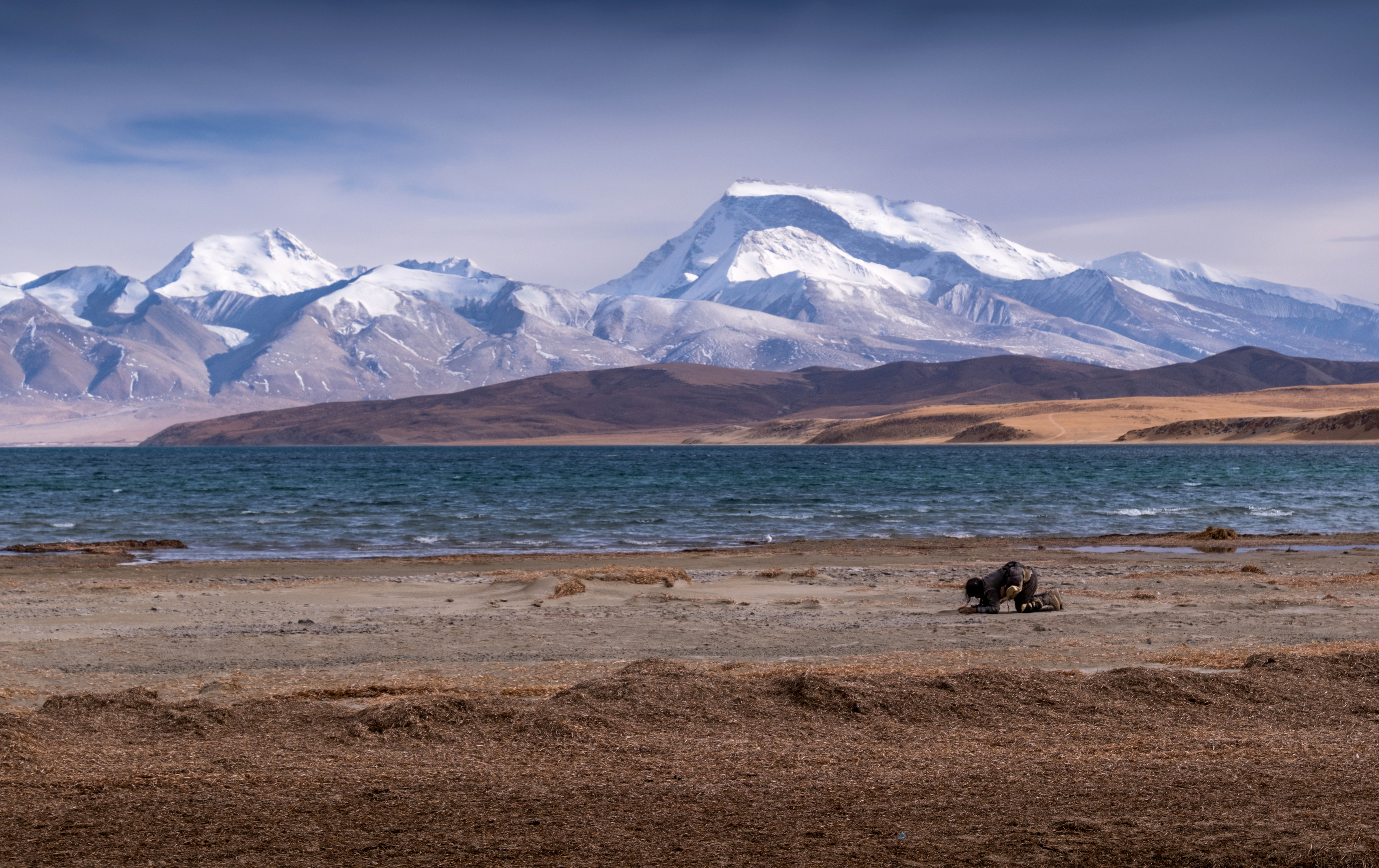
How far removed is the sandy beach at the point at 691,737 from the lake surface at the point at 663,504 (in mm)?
21130

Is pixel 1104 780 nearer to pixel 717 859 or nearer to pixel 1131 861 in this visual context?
pixel 1131 861

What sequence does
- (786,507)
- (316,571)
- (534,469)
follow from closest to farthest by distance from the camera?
1. (316,571)
2. (786,507)
3. (534,469)

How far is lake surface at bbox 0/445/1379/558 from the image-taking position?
138ft

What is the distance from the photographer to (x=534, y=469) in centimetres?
11431

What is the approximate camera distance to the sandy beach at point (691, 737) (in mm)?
7145

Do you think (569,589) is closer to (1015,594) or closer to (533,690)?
(1015,594)

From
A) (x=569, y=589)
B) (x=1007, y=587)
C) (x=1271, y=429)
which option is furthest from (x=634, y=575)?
(x=1271, y=429)

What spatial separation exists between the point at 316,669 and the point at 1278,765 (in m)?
10.4

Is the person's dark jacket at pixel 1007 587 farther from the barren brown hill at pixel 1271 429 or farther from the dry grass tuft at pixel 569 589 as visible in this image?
the barren brown hill at pixel 1271 429

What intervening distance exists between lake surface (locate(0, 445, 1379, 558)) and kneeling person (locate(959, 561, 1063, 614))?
62.6 feet

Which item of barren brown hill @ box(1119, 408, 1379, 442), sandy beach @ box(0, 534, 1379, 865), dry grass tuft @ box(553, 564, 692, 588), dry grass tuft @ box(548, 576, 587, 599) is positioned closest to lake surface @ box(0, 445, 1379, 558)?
dry grass tuft @ box(553, 564, 692, 588)

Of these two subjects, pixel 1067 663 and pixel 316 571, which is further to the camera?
pixel 316 571

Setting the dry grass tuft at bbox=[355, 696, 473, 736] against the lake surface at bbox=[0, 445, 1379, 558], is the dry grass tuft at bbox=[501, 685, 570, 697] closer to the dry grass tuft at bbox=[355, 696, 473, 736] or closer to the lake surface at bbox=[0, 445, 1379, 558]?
the dry grass tuft at bbox=[355, 696, 473, 736]

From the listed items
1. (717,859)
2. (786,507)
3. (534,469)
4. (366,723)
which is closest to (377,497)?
(786,507)
